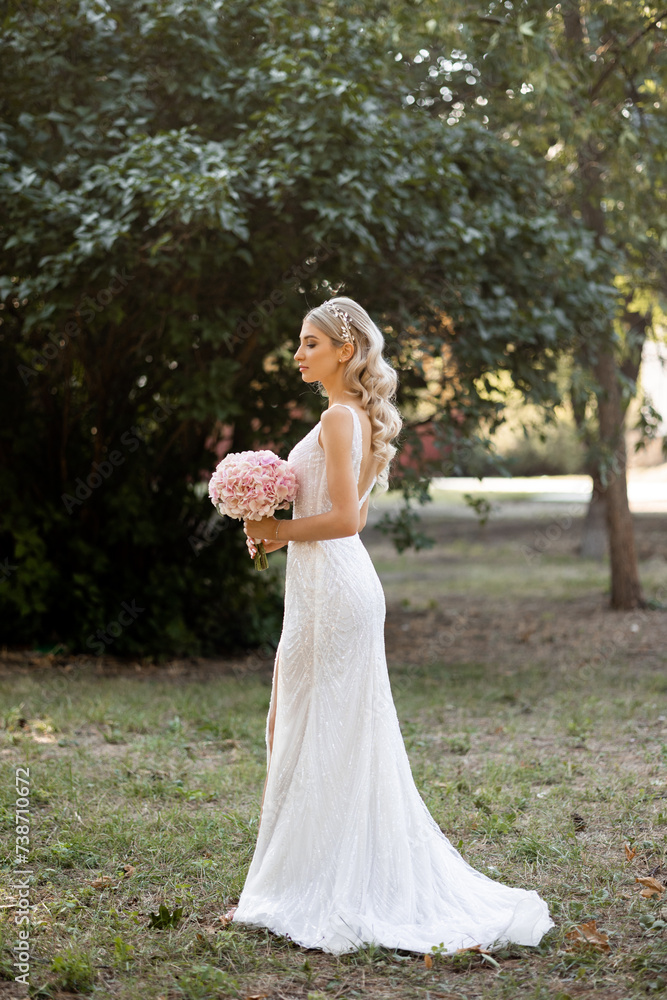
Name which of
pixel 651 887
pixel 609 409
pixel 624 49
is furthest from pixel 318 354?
pixel 609 409

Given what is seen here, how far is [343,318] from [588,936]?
2268 millimetres

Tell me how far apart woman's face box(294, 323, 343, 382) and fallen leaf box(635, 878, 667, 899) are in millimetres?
2211

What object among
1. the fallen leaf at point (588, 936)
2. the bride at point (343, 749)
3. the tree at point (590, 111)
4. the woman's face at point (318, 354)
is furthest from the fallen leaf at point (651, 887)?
the tree at point (590, 111)

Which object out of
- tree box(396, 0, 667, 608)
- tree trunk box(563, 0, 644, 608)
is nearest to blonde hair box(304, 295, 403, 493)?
tree box(396, 0, 667, 608)

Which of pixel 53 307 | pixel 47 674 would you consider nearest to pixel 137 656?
pixel 47 674

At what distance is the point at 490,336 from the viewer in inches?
294

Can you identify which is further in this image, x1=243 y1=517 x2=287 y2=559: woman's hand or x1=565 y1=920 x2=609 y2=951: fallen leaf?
x1=243 y1=517 x2=287 y2=559: woman's hand

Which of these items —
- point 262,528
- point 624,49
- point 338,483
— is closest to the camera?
point 338,483

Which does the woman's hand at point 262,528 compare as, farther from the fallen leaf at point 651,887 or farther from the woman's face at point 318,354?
the fallen leaf at point 651,887

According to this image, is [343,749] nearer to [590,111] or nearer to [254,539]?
[254,539]

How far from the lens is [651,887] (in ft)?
12.0

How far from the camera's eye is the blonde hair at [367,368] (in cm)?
351

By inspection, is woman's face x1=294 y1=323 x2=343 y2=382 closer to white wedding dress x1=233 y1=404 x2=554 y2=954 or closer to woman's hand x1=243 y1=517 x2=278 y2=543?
white wedding dress x1=233 y1=404 x2=554 y2=954

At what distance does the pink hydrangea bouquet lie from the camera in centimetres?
341
